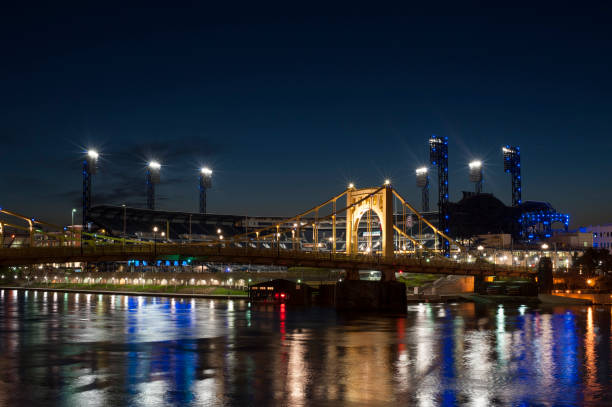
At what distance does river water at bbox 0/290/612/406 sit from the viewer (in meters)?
25.6

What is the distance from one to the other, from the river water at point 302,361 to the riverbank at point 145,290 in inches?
1736

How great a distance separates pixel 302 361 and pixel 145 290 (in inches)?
3655

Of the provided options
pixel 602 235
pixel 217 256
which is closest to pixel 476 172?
pixel 602 235

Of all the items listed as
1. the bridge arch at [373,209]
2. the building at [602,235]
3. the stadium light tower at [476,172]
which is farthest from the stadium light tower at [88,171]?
the building at [602,235]

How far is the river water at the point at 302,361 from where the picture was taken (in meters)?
25.6

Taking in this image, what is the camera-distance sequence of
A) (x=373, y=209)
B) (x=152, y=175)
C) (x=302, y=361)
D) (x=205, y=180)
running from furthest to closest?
(x=205, y=180), (x=152, y=175), (x=373, y=209), (x=302, y=361)

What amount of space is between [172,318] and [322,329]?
18555 millimetres

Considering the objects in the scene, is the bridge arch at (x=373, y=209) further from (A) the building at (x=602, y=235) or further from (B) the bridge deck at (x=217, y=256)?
(A) the building at (x=602, y=235)

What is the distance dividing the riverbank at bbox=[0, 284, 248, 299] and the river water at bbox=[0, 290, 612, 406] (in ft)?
145

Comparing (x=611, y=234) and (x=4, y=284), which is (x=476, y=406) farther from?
(x=611, y=234)

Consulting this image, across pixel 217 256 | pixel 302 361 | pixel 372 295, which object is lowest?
pixel 302 361

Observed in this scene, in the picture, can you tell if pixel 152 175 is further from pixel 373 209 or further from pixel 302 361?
pixel 302 361

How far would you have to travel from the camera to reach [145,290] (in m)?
123

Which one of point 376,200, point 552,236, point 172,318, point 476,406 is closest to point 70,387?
point 476,406
